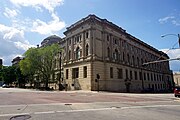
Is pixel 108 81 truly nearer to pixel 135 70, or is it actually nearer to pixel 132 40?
pixel 135 70

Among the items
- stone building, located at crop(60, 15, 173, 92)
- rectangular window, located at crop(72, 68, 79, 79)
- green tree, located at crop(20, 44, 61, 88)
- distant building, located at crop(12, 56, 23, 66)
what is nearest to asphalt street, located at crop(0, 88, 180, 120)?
stone building, located at crop(60, 15, 173, 92)

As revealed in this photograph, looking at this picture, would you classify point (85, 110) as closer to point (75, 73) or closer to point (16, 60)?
point (75, 73)

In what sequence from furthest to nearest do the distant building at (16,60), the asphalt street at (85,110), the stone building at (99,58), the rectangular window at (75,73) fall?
1. the distant building at (16,60)
2. the rectangular window at (75,73)
3. the stone building at (99,58)
4. the asphalt street at (85,110)

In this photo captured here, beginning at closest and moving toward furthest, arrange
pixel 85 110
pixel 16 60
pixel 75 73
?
pixel 85 110 < pixel 75 73 < pixel 16 60

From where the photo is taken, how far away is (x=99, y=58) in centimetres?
4506

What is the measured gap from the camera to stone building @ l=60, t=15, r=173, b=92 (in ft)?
146

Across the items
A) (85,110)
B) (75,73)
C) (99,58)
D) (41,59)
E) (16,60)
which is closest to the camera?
(85,110)

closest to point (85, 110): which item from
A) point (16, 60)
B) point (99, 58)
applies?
point (99, 58)

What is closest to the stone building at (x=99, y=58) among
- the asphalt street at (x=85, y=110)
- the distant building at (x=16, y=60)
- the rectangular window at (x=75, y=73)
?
the rectangular window at (x=75, y=73)

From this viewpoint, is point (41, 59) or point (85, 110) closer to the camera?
point (85, 110)

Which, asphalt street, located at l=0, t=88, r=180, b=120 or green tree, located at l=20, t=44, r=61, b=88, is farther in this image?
green tree, located at l=20, t=44, r=61, b=88

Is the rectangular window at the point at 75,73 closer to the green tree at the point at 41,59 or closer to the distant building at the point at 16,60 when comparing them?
the green tree at the point at 41,59

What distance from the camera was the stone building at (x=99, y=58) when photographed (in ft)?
146

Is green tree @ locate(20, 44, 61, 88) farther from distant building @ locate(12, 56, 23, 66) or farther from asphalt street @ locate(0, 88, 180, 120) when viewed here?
distant building @ locate(12, 56, 23, 66)
